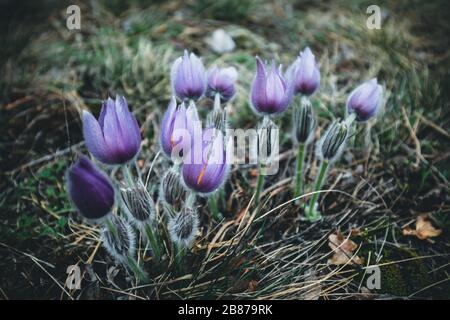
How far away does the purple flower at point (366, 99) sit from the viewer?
1.20m

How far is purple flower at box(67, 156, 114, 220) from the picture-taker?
858 millimetres

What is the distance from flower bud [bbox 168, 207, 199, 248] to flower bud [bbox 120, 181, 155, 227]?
64 mm

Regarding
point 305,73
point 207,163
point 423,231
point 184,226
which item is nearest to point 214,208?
point 184,226

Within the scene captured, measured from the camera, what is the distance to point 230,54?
2.13 metres

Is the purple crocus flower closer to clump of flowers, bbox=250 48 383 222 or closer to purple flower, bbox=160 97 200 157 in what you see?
purple flower, bbox=160 97 200 157

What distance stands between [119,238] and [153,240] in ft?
0.38

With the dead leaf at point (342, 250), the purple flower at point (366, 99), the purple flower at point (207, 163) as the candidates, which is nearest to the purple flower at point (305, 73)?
the purple flower at point (366, 99)

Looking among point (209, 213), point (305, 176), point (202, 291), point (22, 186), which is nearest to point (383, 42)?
point (305, 176)

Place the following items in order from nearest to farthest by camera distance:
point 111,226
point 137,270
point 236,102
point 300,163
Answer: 1. point 111,226
2. point 137,270
3. point 300,163
4. point 236,102

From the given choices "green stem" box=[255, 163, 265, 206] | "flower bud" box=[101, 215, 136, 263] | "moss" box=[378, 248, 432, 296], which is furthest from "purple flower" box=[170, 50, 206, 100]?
"moss" box=[378, 248, 432, 296]

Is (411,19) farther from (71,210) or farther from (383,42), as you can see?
(71,210)

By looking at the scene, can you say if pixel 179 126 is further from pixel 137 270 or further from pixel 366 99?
pixel 366 99

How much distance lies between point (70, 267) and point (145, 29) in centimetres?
141

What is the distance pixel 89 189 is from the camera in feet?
2.87
